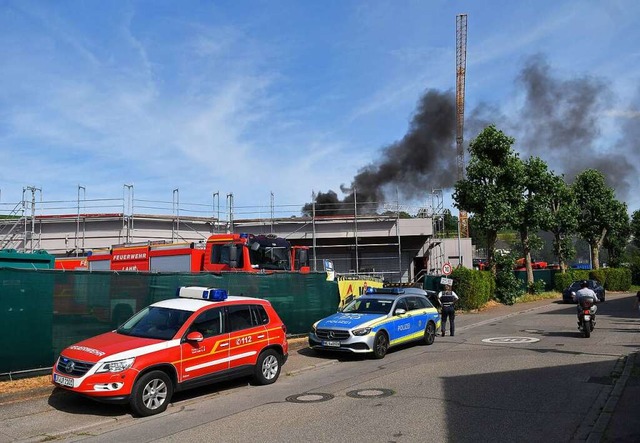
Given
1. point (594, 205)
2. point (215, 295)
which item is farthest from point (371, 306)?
point (594, 205)

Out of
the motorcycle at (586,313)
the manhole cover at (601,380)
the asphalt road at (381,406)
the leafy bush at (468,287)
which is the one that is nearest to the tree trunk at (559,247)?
the leafy bush at (468,287)

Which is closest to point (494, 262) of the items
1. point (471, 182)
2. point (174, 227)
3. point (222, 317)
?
point (471, 182)

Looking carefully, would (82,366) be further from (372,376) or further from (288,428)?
(372,376)

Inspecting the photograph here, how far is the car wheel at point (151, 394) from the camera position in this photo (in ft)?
24.3

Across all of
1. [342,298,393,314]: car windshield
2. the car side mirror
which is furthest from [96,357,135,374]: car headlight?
[342,298,393,314]: car windshield

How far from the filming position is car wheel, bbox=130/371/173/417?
291 inches

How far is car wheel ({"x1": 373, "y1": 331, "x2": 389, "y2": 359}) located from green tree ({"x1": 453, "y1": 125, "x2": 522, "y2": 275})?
1981 cm

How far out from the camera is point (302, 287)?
1569 cm

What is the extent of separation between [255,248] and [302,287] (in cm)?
204

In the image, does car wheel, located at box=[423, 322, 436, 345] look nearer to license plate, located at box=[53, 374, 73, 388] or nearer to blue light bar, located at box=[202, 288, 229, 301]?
blue light bar, located at box=[202, 288, 229, 301]

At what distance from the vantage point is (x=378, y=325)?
41.0 feet

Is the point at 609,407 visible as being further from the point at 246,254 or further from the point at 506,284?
the point at 506,284

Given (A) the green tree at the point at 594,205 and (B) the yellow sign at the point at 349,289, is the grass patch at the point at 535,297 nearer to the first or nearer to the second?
(A) the green tree at the point at 594,205

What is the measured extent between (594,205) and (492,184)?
1952 cm
